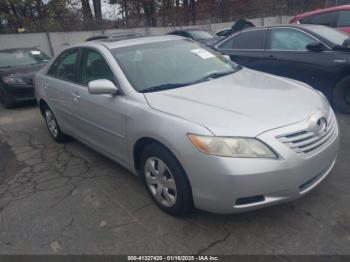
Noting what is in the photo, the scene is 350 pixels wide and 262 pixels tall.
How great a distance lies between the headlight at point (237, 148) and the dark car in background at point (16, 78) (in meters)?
6.22

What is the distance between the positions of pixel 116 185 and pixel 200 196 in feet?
4.45

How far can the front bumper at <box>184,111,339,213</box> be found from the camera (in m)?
2.27

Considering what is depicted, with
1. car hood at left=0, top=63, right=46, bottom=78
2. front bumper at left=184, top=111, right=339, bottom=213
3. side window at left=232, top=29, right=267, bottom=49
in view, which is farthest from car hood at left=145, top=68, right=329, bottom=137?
car hood at left=0, top=63, right=46, bottom=78

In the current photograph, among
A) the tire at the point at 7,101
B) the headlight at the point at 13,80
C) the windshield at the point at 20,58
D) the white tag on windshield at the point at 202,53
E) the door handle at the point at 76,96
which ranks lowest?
the tire at the point at 7,101

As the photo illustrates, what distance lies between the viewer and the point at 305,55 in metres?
5.27

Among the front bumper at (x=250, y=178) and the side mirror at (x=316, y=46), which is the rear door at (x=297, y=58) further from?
the front bumper at (x=250, y=178)

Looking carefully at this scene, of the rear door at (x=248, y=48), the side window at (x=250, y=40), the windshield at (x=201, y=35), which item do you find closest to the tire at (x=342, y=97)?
the rear door at (x=248, y=48)

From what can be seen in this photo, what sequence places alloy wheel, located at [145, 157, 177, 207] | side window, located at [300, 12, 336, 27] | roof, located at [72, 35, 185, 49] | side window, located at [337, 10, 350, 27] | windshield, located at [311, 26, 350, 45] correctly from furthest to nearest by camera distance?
side window, located at [300, 12, 336, 27] → side window, located at [337, 10, 350, 27] → windshield, located at [311, 26, 350, 45] → roof, located at [72, 35, 185, 49] → alloy wheel, located at [145, 157, 177, 207]

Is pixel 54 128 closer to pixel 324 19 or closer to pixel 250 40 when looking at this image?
pixel 250 40

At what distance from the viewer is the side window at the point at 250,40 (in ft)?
19.4

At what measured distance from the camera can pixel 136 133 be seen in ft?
9.48

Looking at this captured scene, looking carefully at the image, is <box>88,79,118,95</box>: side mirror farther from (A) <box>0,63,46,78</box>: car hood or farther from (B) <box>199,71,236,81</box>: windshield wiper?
(A) <box>0,63,46,78</box>: car hood

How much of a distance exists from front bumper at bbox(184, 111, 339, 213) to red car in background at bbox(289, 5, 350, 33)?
6423mm

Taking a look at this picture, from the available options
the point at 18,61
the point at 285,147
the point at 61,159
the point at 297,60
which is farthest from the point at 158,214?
the point at 18,61
